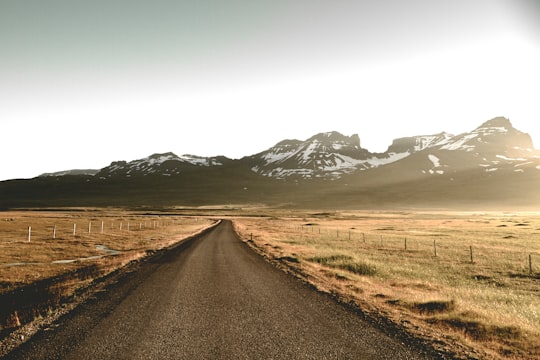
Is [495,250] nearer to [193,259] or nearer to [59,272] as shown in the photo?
[193,259]

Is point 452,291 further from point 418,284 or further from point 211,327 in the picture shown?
point 211,327

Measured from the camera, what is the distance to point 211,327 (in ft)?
32.6

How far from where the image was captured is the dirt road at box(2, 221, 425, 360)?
809 cm

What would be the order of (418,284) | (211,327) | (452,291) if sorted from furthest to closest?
(418,284) → (452,291) → (211,327)

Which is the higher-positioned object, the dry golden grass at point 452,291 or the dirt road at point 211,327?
the dirt road at point 211,327

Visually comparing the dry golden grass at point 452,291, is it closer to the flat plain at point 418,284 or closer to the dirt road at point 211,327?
the flat plain at point 418,284

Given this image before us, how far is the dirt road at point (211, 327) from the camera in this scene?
8.09m

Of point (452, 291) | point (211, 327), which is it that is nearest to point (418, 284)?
point (452, 291)

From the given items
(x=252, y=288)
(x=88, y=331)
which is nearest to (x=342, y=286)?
(x=252, y=288)

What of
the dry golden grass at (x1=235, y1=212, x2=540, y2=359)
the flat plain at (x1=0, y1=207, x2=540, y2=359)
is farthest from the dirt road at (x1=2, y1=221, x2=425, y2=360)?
the dry golden grass at (x1=235, y1=212, x2=540, y2=359)

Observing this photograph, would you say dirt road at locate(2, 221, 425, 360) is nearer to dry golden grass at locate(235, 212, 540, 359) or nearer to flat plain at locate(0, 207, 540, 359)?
flat plain at locate(0, 207, 540, 359)

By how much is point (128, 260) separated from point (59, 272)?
4.65m

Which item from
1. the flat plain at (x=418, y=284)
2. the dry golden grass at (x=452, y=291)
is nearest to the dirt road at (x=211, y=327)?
the flat plain at (x=418, y=284)

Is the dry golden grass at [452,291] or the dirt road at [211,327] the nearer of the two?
the dirt road at [211,327]
